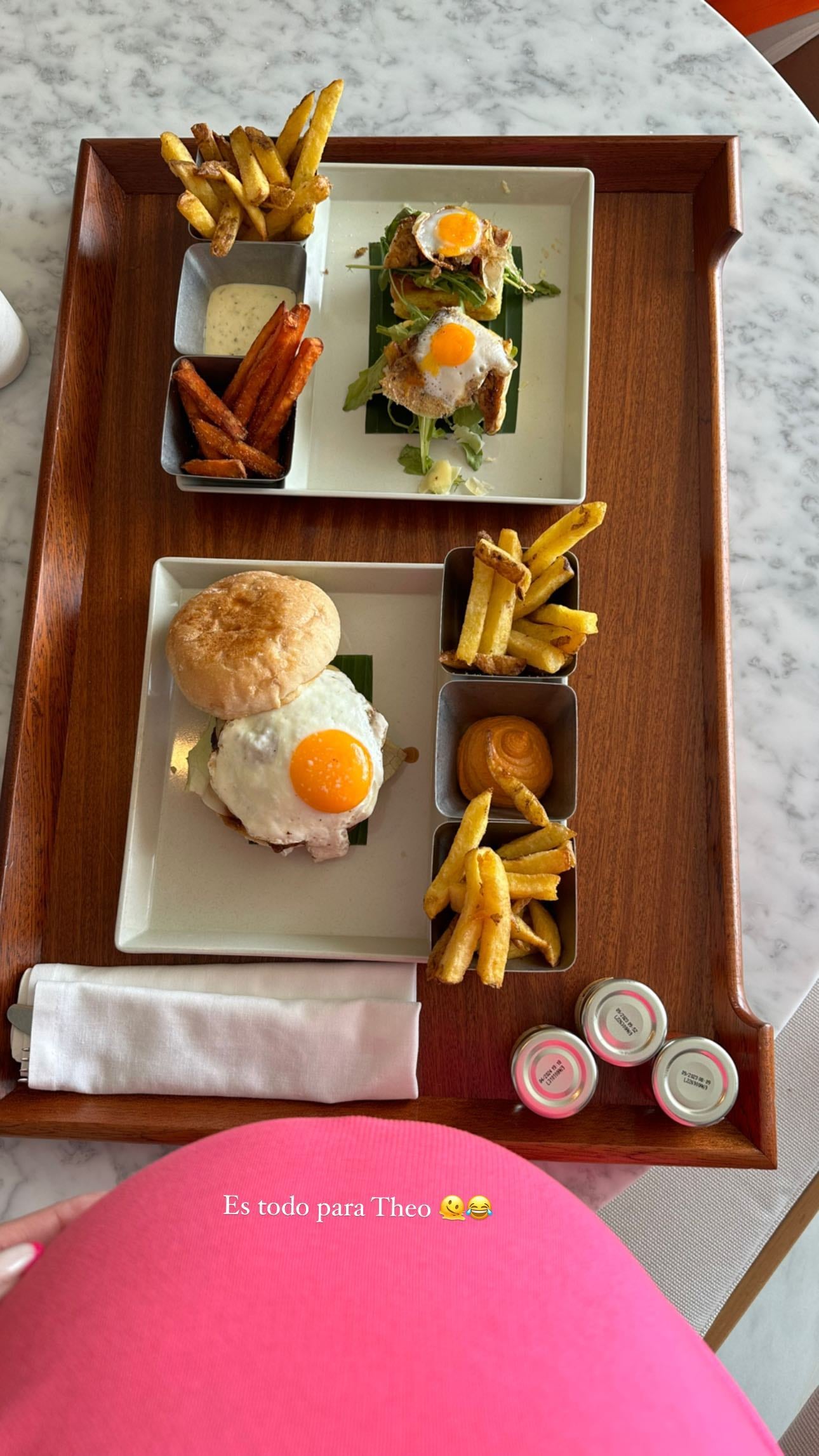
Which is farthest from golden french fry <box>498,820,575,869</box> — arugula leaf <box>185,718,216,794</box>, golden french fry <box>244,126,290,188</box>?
golden french fry <box>244,126,290,188</box>

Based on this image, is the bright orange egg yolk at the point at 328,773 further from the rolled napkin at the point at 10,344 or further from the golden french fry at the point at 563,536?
the rolled napkin at the point at 10,344

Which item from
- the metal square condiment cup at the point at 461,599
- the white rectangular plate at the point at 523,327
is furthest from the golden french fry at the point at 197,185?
the metal square condiment cup at the point at 461,599

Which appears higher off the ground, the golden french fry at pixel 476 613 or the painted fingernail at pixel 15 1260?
the golden french fry at pixel 476 613

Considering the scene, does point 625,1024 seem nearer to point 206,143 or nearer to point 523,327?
point 523,327

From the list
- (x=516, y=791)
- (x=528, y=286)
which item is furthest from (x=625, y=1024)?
(x=528, y=286)

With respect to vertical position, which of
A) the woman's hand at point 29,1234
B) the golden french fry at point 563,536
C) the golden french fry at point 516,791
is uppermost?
the golden french fry at point 563,536

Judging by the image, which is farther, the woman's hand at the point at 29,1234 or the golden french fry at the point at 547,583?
the golden french fry at the point at 547,583
